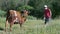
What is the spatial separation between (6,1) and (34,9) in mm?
5724

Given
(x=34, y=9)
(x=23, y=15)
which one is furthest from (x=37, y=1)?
(x=23, y=15)

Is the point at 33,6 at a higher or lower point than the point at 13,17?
lower

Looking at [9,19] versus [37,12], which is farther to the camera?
[37,12]

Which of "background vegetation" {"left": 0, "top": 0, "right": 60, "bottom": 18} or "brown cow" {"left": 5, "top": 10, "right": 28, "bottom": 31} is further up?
"brown cow" {"left": 5, "top": 10, "right": 28, "bottom": 31}

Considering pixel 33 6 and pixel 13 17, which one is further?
pixel 33 6

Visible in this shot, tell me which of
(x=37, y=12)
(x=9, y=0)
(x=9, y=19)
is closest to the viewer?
(x=9, y=19)

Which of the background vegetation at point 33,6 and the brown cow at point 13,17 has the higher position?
the brown cow at point 13,17

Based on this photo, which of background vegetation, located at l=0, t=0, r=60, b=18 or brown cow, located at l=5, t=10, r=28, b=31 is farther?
background vegetation, located at l=0, t=0, r=60, b=18

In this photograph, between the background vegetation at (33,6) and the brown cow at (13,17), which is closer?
the brown cow at (13,17)

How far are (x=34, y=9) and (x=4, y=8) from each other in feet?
19.0

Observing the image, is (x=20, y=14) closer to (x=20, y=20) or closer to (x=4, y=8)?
(x=20, y=20)

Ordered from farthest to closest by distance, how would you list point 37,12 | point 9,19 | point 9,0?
1. point 9,0
2. point 37,12
3. point 9,19

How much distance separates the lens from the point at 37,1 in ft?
153

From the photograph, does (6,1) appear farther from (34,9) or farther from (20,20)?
(20,20)
